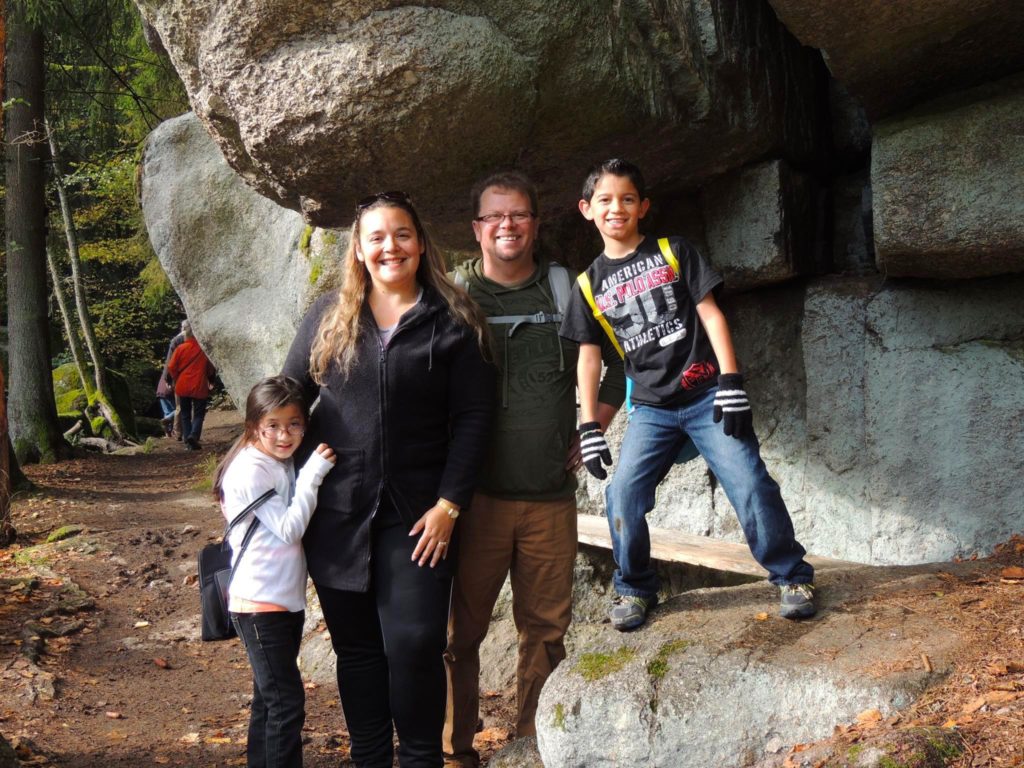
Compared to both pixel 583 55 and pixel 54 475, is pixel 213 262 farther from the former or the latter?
pixel 583 55

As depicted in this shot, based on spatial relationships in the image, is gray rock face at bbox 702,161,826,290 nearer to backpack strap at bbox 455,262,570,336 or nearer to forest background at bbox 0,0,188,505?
backpack strap at bbox 455,262,570,336

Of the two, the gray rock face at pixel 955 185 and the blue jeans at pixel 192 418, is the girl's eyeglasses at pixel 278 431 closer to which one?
the gray rock face at pixel 955 185

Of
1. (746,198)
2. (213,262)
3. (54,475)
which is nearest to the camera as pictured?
(746,198)

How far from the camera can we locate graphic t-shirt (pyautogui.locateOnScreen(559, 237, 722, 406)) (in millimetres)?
3549

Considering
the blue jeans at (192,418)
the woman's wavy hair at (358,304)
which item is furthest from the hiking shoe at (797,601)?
the blue jeans at (192,418)

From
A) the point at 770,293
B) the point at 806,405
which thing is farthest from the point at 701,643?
the point at 770,293

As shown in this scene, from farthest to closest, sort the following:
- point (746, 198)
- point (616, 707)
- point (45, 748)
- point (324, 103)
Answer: point (746, 198), point (45, 748), point (324, 103), point (616, 707)

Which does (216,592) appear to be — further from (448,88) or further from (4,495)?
(4,495)

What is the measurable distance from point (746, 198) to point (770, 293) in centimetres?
57

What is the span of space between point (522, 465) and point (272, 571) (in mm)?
986

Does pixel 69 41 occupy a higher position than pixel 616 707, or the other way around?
pixel 69 41

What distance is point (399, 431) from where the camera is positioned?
10.9ft

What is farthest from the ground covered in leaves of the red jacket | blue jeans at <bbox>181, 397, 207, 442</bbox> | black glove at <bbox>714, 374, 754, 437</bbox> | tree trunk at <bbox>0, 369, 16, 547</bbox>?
blue jeans at <bbox>181, 397, 207, 442</bbox>

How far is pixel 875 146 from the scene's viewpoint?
4523 millimetres
